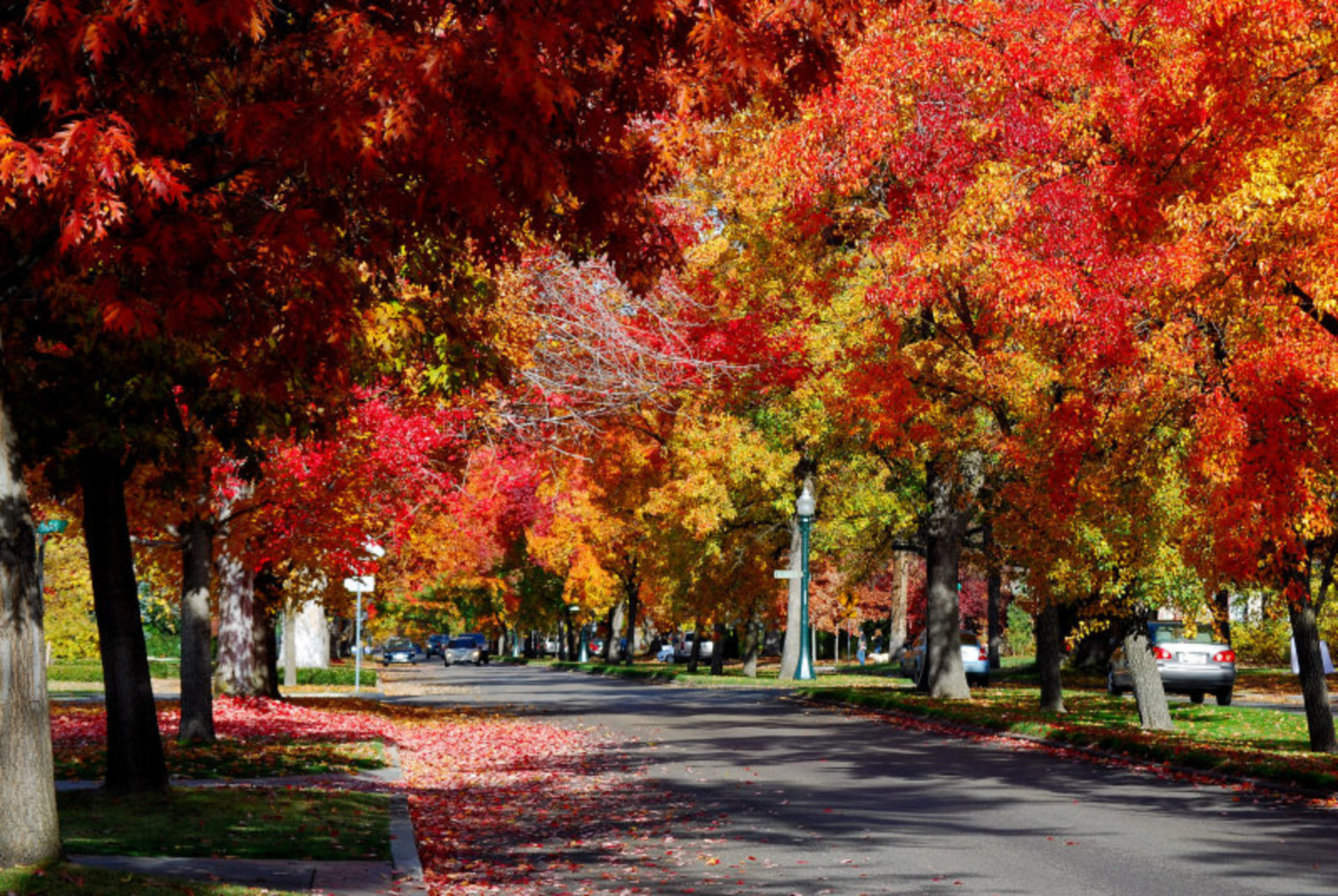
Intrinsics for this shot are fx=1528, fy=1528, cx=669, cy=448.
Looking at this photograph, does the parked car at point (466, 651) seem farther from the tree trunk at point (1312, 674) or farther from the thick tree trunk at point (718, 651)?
the tree trunk at point (1312, 674)

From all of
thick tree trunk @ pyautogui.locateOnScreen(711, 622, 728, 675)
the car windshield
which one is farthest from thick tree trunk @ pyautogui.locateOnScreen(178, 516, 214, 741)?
thick tree trunk @ pyautogui.locateOnScreen(711, 622, 728, 675)

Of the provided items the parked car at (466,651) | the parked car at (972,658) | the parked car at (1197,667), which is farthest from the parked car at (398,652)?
the parked car at (1197,667)

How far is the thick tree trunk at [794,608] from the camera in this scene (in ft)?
134

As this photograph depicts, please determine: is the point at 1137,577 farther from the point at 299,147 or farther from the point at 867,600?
the point at 867,600

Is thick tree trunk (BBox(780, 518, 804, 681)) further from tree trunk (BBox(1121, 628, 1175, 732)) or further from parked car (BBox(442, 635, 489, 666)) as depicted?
parked car (BBox(442, 635, 489, 666))

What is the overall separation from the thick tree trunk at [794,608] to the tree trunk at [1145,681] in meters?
15.8

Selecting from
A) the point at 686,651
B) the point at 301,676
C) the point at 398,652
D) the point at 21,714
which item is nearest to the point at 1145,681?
the point at 21,714

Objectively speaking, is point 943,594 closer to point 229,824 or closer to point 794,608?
point 794,608

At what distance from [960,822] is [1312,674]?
24.9ft

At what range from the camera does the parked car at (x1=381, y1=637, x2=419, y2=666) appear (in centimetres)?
9181

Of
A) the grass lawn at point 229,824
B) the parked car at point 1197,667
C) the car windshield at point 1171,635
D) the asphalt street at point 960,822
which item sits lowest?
the asphalt street at point 960,822

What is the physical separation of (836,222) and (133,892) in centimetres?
2268

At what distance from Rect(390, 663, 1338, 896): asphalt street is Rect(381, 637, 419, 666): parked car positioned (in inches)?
2764

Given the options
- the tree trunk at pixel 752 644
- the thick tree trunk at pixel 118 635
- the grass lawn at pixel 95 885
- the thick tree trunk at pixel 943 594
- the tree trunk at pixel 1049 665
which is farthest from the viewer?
the tree trunk at pixel 752 644
